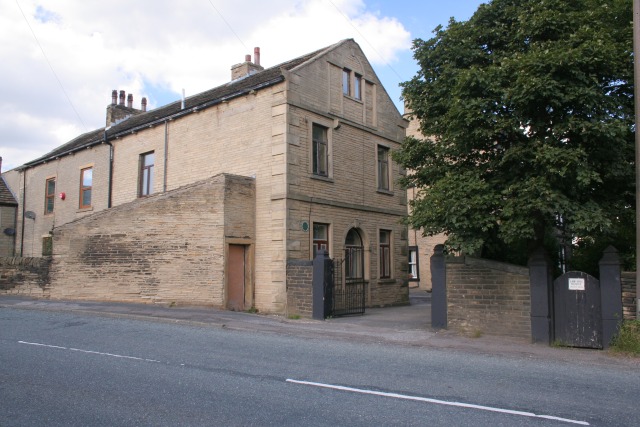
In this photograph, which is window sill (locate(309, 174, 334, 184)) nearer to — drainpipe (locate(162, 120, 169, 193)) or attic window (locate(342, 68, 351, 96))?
attic window (locate(342, 68, 351, 96))

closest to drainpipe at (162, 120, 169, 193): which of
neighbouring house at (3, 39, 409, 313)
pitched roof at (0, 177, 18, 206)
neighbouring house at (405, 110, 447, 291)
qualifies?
neighbouring house at (3, 39, 409, 313)

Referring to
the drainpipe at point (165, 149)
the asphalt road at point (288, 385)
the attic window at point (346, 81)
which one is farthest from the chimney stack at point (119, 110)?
the asphalt road at point (288, 385)

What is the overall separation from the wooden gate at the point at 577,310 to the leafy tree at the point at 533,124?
41.1 inches

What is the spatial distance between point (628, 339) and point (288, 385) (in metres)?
6.79

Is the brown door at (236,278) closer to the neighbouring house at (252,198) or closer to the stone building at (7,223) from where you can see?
the neighbouring house at (252,198)

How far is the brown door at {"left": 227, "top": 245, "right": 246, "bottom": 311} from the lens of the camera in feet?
54.9

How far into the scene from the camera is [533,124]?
1108 cm

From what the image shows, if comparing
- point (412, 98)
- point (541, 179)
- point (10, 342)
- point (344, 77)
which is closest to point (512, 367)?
point (541, 179)

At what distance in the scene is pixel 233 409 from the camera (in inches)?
233

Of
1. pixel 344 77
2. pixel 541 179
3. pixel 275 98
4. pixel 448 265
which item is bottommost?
pixel 448 265

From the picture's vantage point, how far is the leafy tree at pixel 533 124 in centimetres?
1031

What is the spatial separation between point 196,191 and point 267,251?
287 cm

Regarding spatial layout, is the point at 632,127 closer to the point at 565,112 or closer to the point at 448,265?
the point at 565,112

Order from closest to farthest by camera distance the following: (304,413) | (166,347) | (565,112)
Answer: (304,413) → (166,347) → (565,112)
